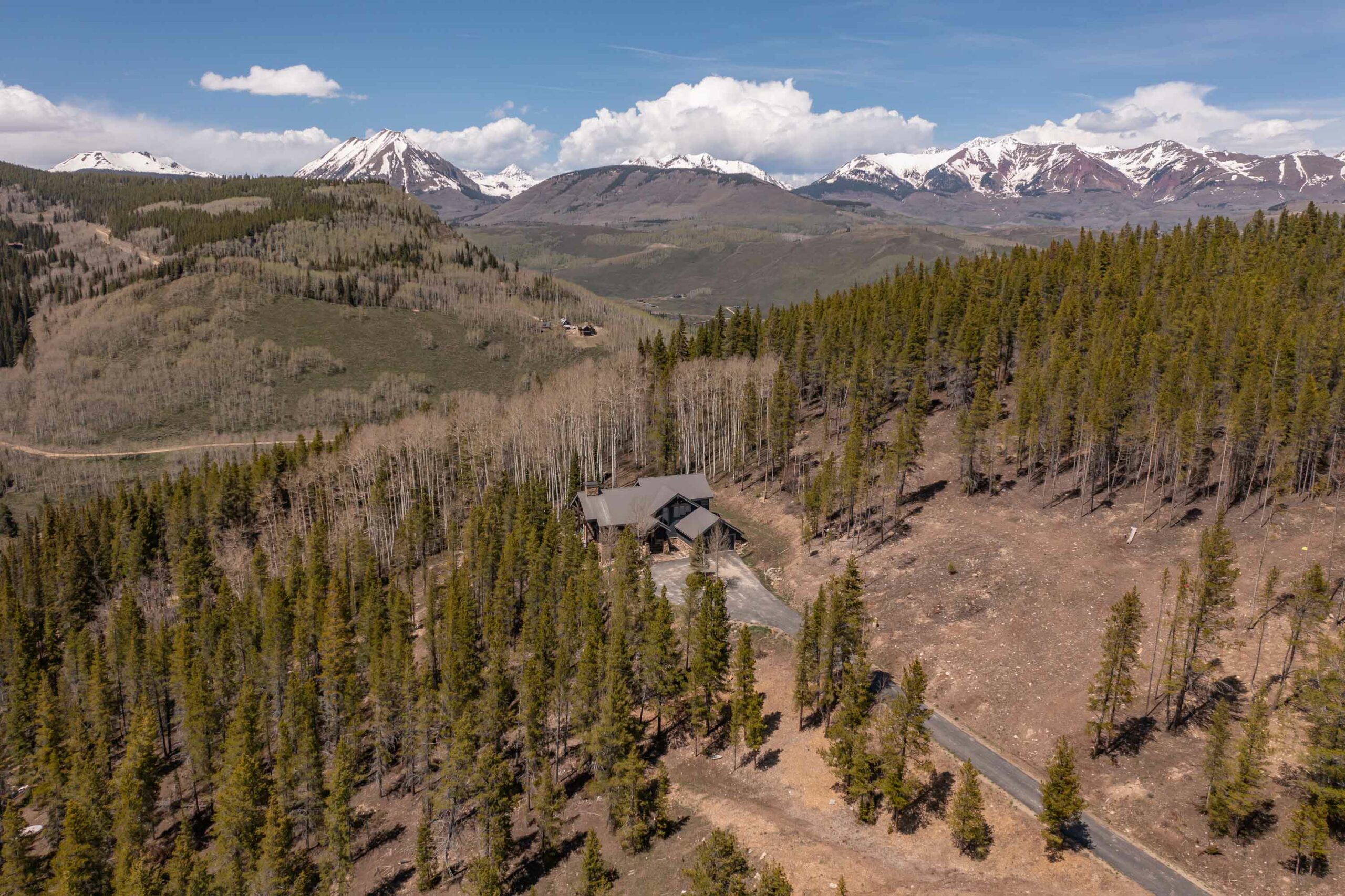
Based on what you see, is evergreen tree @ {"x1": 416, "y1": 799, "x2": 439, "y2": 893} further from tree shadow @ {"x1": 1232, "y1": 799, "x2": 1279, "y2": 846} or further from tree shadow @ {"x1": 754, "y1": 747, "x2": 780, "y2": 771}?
tree shadow @ {"x1": 1232, "y1": 799, "x2": 1279, "y2": 846}

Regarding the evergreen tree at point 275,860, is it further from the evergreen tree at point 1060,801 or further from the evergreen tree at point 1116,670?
the evergreen tree at point 1116,670

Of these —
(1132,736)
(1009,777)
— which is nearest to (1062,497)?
(1132,736)

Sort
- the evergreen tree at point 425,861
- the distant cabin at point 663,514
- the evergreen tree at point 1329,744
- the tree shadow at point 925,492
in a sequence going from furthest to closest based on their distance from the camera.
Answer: the distant cabin at point 663,514 → the tree shadow at point 925,492 → the evergreen tree at point 425,861 → the evergreen tree at point 1329,744

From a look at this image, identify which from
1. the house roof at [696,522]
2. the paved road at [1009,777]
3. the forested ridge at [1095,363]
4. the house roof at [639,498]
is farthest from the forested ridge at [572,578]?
the house roof at [696,522]

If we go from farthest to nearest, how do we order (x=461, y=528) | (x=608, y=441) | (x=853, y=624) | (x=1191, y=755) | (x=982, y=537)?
(x=608, y=441) → (x=461, y=528) → (x=982, y=537) → (x=853, y=624) → (x=1191, y=755)

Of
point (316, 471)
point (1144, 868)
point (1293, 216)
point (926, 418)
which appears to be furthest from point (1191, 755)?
point (1293, 216)

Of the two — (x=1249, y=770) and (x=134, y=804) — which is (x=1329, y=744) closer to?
(x=1249, y=770)

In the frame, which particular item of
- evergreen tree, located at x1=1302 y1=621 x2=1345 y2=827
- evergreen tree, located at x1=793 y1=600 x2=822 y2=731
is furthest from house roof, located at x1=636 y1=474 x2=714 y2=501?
evergreen tree, located at x1=1302 y1=621 x2=1345 y2=827

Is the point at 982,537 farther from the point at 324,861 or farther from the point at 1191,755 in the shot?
the point at 324,861
